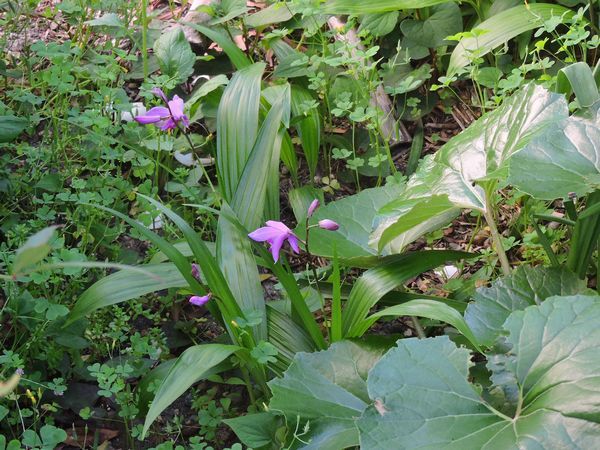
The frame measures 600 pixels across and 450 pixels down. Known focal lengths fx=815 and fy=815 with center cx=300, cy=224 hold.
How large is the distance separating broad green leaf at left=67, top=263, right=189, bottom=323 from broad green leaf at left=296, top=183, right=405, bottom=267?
0.39 m

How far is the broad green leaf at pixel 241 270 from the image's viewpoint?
207cm

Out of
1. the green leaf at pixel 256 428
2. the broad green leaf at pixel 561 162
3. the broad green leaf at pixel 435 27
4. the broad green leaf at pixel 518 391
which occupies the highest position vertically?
the broad green leaf at pixel 561 162

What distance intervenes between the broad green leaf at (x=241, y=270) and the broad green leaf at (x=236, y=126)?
0.76 feet

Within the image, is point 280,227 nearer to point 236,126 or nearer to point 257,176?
point 257,176

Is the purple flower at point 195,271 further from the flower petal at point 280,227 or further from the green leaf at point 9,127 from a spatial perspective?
the green leaf at point 9,127

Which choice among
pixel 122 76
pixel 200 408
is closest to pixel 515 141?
pixel 200 408

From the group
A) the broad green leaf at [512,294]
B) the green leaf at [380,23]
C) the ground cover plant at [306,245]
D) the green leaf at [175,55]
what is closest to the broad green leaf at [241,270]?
the ground cover plant at [306,245]

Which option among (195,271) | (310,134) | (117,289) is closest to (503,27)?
(310,134)

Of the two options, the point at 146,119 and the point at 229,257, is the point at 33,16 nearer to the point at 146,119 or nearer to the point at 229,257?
the point at 146,119

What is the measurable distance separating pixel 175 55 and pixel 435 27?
38.1 inches

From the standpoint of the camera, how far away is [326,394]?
5.78 ft

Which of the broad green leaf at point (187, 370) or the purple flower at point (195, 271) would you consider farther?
the purple flower at point (195, 271)

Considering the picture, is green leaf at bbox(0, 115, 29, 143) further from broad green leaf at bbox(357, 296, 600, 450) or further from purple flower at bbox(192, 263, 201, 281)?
broad green leaf at bbox(357, 296, 600, 450)

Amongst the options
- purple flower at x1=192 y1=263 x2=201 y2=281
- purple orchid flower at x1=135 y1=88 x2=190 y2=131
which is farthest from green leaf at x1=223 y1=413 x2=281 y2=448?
purple orchid flower at x1=135 y1=88 x2=190 y2=131
